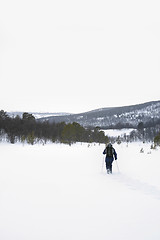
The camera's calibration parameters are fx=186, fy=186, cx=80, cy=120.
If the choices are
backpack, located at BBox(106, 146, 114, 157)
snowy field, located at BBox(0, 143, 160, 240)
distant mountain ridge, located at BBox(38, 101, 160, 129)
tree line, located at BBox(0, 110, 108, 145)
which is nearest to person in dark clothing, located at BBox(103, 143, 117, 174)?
backpack, located at BBox(106, 146, 114, 157)

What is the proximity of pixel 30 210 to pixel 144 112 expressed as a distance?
570 ft

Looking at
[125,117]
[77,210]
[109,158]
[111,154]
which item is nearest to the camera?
[77,210]

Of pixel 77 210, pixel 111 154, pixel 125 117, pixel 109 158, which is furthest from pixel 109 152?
pixel 125 117

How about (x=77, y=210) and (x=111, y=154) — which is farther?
(x=111, y=154)

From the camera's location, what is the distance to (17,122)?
34.1m

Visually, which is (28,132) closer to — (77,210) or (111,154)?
(111,154)

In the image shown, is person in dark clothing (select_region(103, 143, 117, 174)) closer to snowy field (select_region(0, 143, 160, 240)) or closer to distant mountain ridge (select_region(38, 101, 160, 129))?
snowy field (select_region(0, 143, 160, 240))

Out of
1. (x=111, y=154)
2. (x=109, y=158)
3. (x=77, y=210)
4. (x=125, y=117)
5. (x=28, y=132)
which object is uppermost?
(x=125, y=117)

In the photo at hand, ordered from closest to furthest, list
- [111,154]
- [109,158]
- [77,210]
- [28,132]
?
[77,210]
[109,158]
[111,154]
[28,132]

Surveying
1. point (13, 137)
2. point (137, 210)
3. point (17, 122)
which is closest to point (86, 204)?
point (137, 210)

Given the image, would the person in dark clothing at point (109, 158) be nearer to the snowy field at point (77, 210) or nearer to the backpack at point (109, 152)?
the backpack at point (109, 152)

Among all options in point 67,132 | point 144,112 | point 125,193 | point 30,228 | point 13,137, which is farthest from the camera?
point 144,112

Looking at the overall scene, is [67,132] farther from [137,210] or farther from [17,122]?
[137,210]

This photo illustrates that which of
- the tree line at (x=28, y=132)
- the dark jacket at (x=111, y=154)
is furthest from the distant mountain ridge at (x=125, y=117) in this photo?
the dark jacket at (x=111, y=154)
